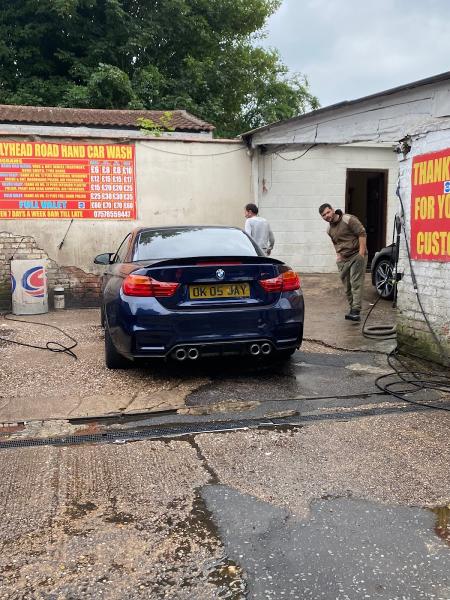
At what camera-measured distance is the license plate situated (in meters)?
4.78

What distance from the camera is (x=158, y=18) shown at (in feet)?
69.2

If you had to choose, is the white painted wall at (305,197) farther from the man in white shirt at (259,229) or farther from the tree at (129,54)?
the tree at (129,54)

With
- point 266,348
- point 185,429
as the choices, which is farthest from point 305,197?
point 185,429

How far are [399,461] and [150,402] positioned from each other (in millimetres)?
2028

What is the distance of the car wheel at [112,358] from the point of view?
5324 millimetres

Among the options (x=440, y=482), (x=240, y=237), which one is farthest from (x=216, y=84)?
(x=440, y=482)

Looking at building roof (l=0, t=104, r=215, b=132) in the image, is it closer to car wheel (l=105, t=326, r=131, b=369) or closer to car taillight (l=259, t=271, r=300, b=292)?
car wheel (l=105, t=326, r=131, b=369)

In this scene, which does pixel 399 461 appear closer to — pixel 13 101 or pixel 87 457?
pixel 87 457

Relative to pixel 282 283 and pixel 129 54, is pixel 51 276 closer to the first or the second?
pixel 282 283

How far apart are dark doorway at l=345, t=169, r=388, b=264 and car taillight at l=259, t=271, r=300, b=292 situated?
8.91 metres

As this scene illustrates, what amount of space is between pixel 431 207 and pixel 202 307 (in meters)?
2.48

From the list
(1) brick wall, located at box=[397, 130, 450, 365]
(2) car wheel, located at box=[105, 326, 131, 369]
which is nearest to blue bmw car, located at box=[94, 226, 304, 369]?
(2) car wheel, located at box=[105, 326, 131, 369]

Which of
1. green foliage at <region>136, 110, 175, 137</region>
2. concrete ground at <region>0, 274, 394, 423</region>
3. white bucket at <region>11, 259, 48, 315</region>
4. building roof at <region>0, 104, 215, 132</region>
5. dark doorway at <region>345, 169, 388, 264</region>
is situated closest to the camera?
concrete ground at <region>0, 274, 394, 423</region>

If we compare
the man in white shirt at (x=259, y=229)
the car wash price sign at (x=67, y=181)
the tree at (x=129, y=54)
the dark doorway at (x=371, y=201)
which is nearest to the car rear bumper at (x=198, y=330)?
the man in white shirt at (x=259, y=229)
